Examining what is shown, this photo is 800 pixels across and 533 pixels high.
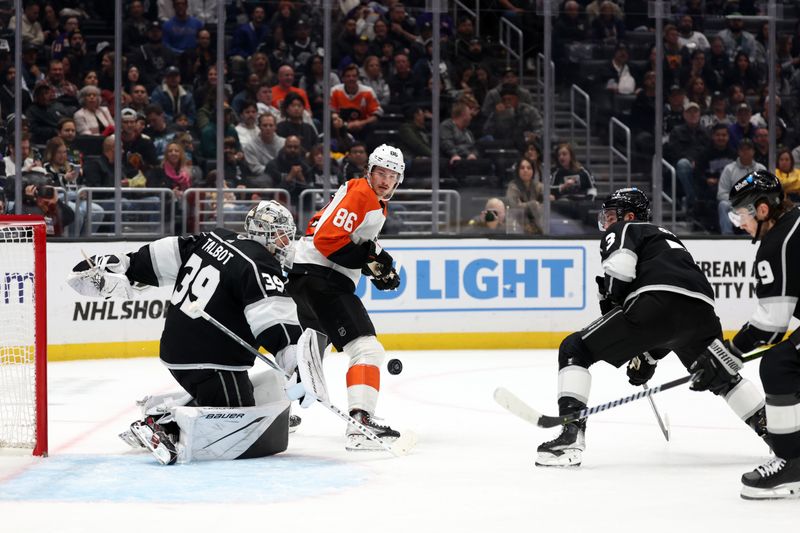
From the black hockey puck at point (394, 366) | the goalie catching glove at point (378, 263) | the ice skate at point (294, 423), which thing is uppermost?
the goalie catching glove at point (378, 263)

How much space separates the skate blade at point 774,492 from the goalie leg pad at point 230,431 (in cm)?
160

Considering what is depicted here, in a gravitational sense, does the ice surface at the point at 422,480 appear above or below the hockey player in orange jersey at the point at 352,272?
below

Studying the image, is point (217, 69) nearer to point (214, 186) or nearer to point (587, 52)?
point (214, 186)

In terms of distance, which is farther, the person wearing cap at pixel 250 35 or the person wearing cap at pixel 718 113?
the person wearing cap at pixel 718 113

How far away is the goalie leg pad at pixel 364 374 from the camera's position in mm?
4461

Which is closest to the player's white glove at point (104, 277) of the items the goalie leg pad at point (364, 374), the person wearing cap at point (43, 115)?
the goalie leg pad at point (364, 374)

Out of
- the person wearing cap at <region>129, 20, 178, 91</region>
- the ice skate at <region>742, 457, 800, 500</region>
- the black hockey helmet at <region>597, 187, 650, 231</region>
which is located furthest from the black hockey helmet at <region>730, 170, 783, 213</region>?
the person wearing cap at <region>129, 20, 178, 91</region>

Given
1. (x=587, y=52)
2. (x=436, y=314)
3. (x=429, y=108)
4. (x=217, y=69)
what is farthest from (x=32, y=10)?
(x=587, y=52)

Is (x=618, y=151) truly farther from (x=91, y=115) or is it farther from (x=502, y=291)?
(x=91, y=115)

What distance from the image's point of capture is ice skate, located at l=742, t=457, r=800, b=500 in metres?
3.50

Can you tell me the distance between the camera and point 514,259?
8227 mm

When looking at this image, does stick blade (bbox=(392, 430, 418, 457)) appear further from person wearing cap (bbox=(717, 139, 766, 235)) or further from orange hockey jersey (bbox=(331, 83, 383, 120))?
person wearing cap (bbox=(717, 139, 766, 235))

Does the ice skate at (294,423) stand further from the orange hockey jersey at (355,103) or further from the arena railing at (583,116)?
the arena railing at (583,116)

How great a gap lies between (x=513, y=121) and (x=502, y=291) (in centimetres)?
130
